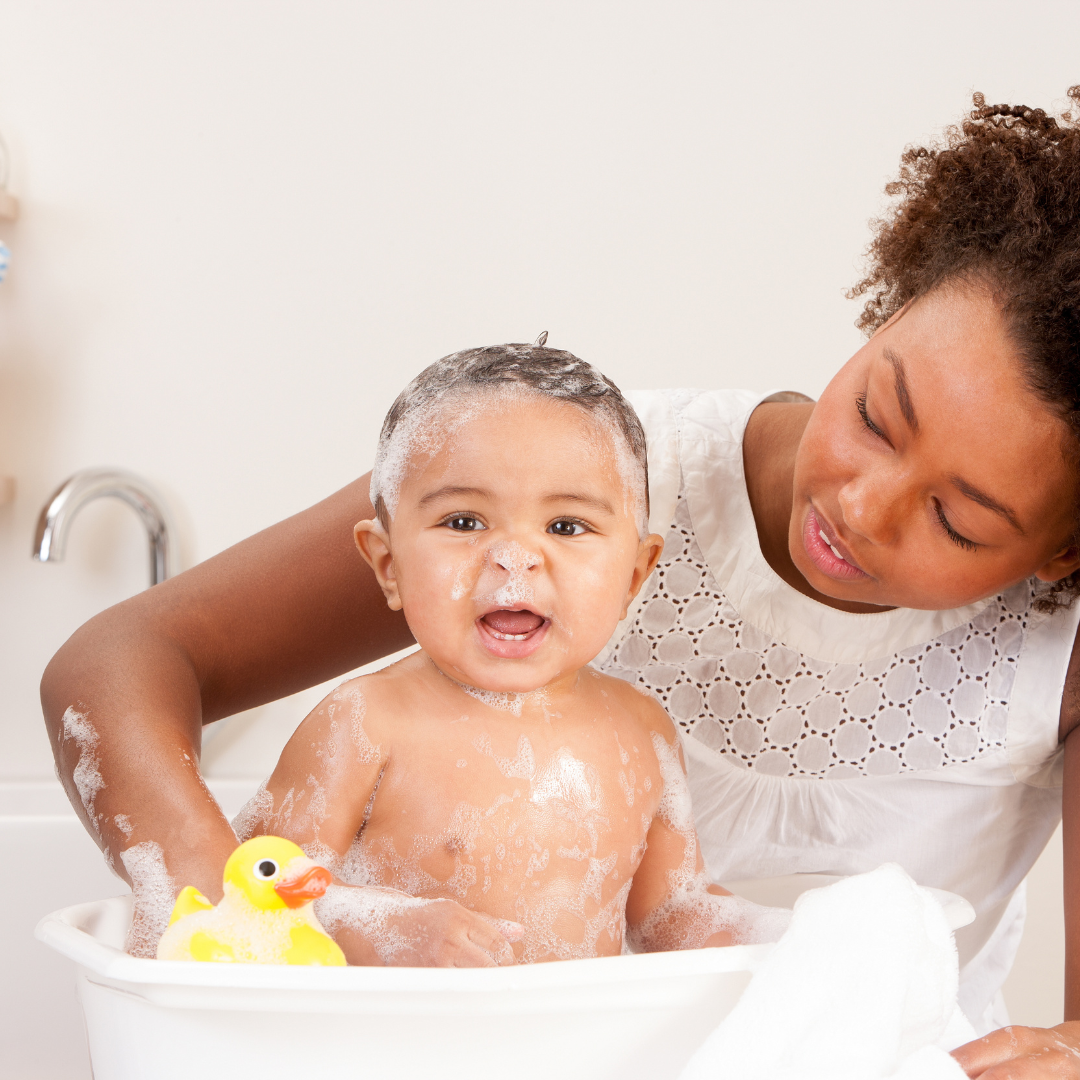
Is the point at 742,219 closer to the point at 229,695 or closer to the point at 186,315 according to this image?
the point at 186,315

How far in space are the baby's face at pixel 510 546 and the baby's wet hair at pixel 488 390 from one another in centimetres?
1

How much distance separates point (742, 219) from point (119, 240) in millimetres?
984

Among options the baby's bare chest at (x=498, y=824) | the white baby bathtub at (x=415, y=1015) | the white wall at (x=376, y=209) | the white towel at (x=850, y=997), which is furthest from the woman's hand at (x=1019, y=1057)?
the white wall at (x=376, y=209)

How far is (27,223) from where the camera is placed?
1721mm

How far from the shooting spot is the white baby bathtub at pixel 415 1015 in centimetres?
45

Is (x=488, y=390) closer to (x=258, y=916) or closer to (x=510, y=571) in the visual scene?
(x=510, y=571)

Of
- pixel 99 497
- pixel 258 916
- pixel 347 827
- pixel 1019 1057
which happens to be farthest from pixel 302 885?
pixel 99 497

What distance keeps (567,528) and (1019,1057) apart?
398 mm

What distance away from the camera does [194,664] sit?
919mm

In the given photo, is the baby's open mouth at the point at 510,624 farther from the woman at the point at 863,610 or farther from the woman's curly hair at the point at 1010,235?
the woman's curly hair at the point at 1010,235

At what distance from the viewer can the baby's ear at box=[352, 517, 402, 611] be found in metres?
0.76

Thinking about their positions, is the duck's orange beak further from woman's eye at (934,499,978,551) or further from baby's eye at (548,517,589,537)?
woman's eye at (934,499,978,551)

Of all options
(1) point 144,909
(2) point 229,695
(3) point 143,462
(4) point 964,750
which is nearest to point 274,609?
(2) point 229,695

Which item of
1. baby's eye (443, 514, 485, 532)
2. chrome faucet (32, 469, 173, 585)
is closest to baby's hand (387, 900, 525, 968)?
baby's eye (443, 514, 485, 532)
